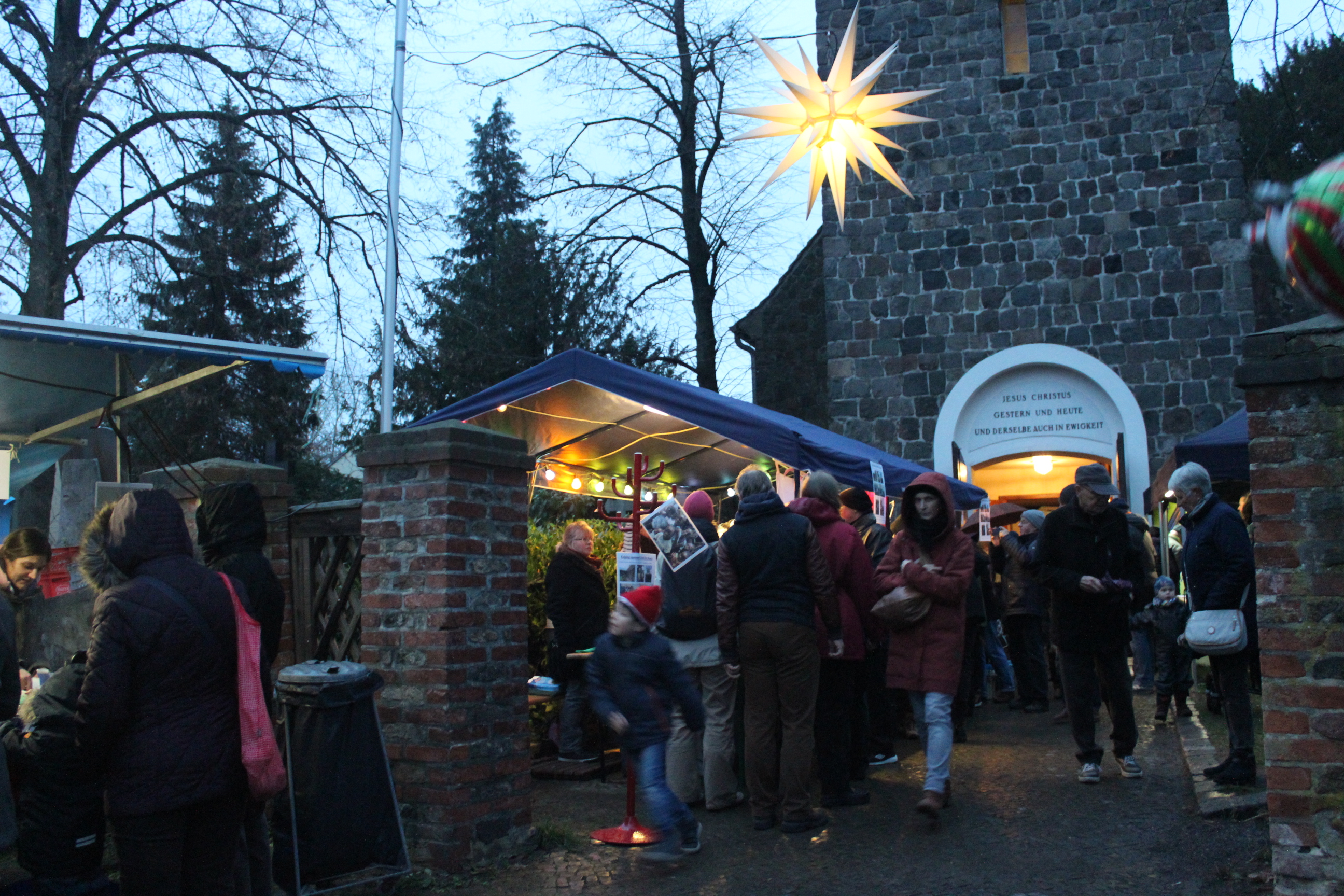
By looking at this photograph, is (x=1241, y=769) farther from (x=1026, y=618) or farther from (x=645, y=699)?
(x=1026, y=618)

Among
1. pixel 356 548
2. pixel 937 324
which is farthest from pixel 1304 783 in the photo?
pixel 937 324

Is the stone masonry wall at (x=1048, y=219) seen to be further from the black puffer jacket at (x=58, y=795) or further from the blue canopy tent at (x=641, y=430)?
the black puffer jacket at (x=58, y=795)

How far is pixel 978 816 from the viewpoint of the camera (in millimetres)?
5723

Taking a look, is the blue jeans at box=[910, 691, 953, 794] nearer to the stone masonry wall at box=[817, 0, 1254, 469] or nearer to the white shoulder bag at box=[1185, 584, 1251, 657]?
the white shoulder bag at box=[1185, 584, 1251, 657]

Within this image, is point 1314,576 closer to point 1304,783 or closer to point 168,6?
point 1304,783

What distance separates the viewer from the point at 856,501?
7.34 metres

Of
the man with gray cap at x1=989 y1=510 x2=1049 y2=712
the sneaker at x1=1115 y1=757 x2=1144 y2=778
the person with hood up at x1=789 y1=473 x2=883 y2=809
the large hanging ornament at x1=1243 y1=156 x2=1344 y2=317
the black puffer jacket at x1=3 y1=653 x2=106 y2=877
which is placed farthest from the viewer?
the man with gray cap at x1=989 y1=510 x2=1049 y2=712

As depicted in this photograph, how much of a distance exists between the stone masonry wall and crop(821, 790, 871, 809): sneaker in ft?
29.5

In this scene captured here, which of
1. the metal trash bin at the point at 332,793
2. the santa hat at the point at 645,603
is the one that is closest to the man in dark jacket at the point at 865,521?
the santa hat at the point at 645,603

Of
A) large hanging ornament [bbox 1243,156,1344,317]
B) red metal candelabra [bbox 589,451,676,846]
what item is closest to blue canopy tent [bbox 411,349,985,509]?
red metal candelabra [bbox 589,451,676,846]

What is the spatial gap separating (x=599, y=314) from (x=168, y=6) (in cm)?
1149

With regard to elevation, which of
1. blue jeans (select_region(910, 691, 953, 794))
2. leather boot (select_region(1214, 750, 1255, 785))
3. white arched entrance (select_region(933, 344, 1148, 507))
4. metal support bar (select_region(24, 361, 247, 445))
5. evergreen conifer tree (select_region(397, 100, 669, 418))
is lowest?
leather boot (select_region(1214, 750, 1255, 785))

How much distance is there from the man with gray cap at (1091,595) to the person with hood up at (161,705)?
4.32 metres

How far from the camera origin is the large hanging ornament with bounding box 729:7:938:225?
7.71 meters
